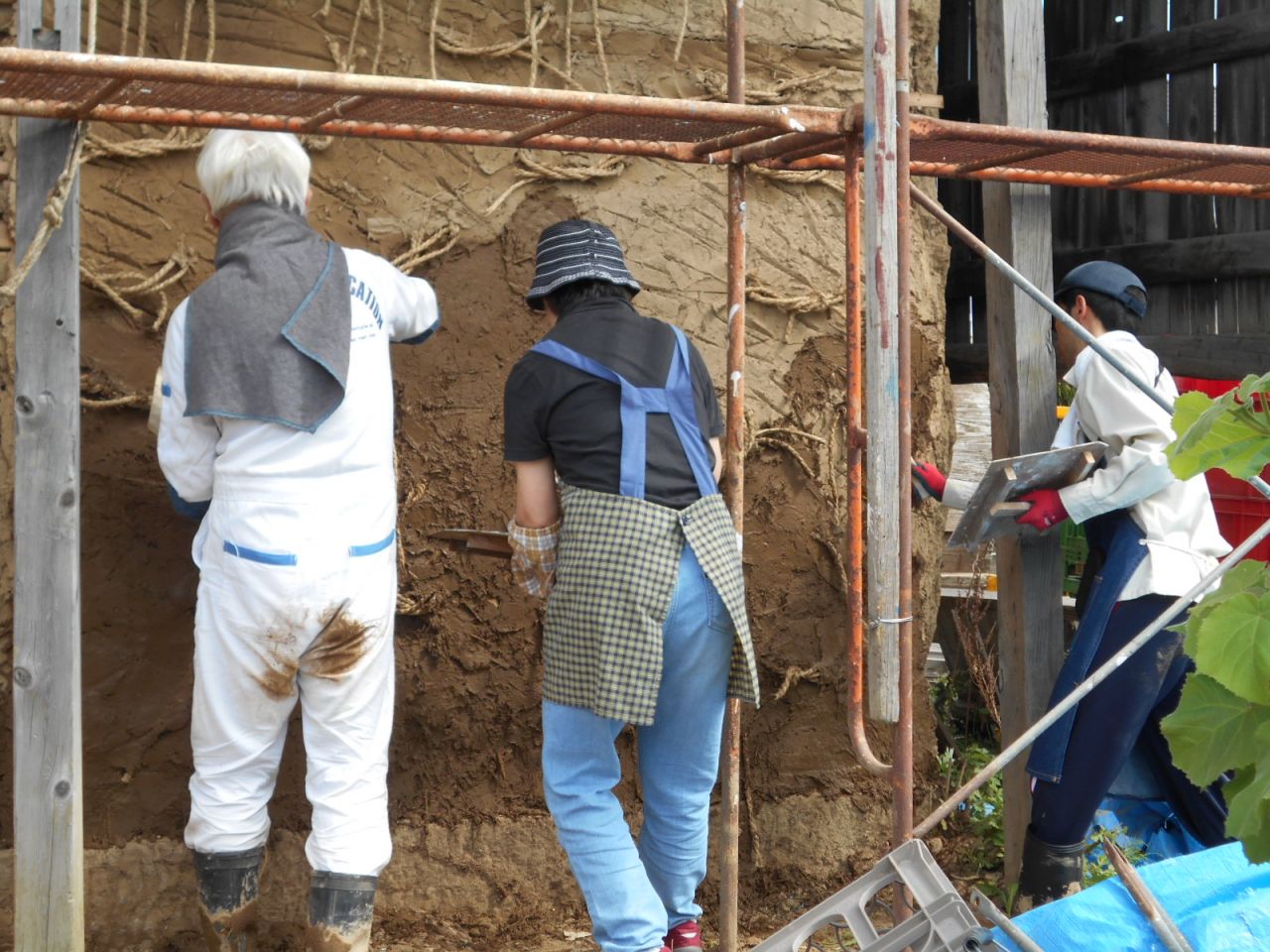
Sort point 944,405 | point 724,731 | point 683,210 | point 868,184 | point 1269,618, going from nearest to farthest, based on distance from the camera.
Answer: point 1269,618, point 868,184, point 724,731, point 683,210, point 944,405

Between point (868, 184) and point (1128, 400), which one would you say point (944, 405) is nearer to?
point (1128, 400)

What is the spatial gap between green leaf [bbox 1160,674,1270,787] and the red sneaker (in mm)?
1538

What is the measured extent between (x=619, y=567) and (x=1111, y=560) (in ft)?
4.91

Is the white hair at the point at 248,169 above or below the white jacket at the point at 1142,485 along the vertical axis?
above

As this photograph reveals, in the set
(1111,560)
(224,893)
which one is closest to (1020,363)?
(1111,560)

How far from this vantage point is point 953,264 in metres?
6.66

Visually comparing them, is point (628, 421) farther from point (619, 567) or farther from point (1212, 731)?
point (1212, 731)

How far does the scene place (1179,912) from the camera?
2.76m

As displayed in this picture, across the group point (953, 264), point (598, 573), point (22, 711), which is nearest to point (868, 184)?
point (598, 573)

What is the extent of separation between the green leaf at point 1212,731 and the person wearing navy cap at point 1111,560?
5.46 feet

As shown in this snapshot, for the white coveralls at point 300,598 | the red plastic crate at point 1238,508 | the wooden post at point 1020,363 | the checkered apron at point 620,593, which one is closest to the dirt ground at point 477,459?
the wooden post at point 1020,363

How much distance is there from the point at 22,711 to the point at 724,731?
1.62m

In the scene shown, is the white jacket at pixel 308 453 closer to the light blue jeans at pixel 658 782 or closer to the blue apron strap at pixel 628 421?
the blue apron strap at pixel 628 421

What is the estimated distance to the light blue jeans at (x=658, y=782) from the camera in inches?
115
